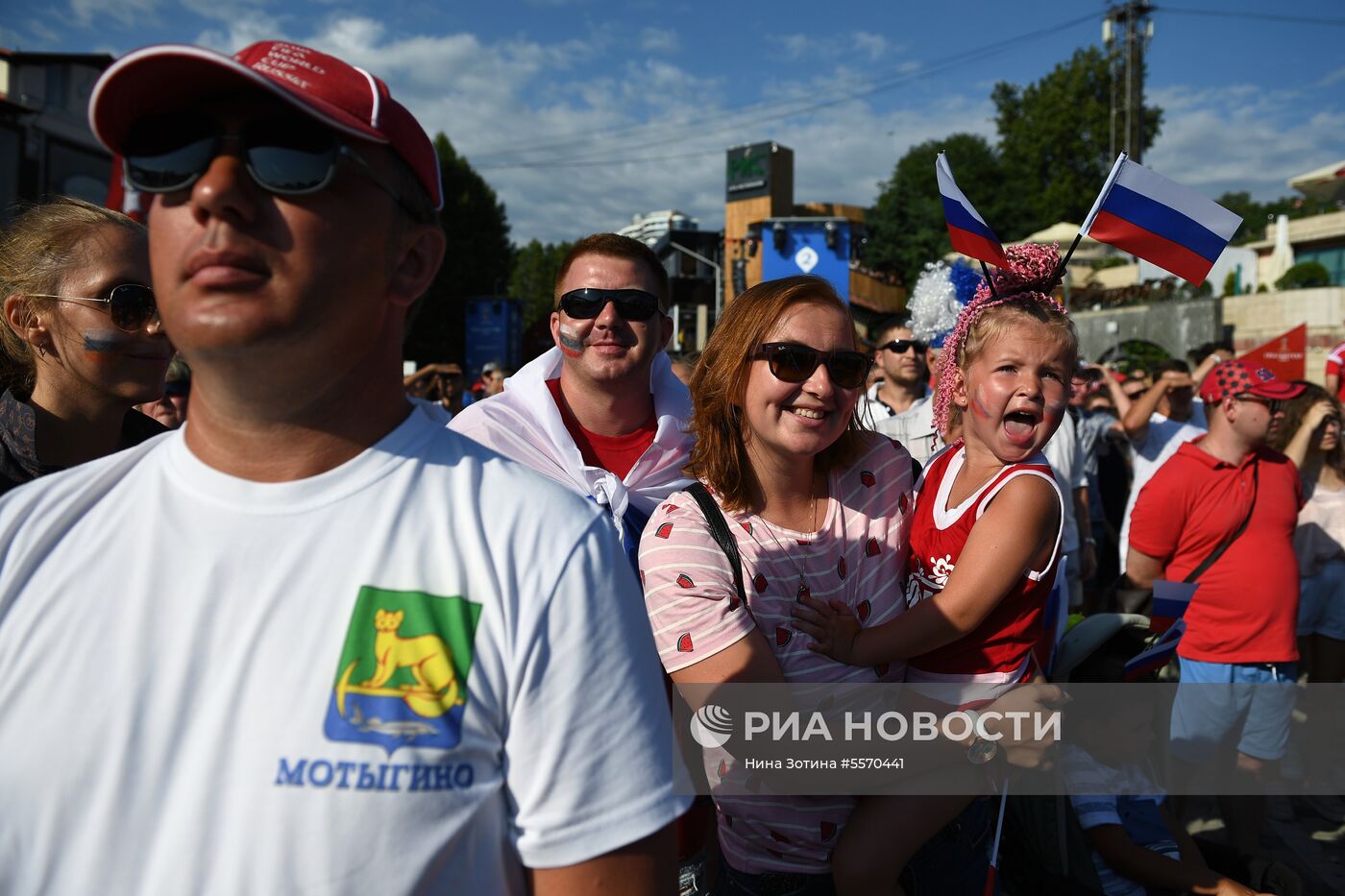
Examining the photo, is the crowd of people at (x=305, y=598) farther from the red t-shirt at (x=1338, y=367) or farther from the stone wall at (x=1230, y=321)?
the stone wall at (x=1230, y=321)

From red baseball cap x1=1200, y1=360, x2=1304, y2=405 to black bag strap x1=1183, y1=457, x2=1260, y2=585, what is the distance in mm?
342

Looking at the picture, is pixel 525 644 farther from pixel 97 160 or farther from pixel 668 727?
pixel 97 160

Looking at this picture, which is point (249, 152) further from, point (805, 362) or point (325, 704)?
point (805, 362)

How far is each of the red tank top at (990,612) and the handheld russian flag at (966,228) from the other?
607 mm

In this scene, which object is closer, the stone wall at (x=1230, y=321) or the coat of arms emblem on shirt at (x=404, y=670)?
the coat of arms emblem on shirt at (x=404, y=670)

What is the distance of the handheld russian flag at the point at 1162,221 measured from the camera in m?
2.51

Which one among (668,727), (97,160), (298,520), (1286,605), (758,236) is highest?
(97,160)

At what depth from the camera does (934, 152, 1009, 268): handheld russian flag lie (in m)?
2.47

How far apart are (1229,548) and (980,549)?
2885mm

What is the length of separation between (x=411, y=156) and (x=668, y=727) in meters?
0.85

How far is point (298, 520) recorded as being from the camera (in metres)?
1.13

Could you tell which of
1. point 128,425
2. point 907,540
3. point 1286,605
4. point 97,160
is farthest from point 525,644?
point 97,160

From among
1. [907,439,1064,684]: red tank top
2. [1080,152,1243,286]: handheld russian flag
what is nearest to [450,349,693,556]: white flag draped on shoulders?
[907,439,1064,684]: red tank top

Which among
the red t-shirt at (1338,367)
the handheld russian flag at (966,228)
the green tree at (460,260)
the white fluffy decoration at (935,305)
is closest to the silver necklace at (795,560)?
the handheld russian flag at (966,228)
